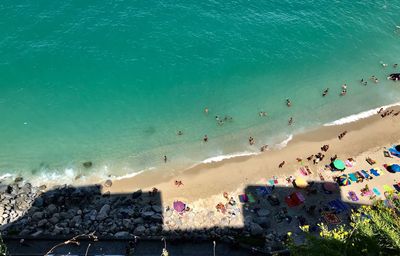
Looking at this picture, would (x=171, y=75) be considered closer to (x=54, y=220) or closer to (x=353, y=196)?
(x=54, y=220)

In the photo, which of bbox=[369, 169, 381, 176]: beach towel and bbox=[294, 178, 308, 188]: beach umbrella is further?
bbox=[369, 169, 381, 176]: beach towel

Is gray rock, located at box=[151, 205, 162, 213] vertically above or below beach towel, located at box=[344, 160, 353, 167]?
below

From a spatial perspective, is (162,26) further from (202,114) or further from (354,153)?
(354,153)

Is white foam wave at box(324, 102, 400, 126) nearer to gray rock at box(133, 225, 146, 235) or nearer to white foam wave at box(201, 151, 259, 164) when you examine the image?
white foam wave at box(201, 151, 259, 164)

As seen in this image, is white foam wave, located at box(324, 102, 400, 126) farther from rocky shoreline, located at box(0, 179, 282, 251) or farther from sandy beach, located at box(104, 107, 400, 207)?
rocky shoreline, located at box(0, 179, 282, 251)

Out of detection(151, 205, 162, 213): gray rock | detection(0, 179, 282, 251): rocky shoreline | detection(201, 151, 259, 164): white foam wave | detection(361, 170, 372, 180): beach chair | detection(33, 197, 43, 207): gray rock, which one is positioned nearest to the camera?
detection(0, 179, 282, 251): rocky shoreline

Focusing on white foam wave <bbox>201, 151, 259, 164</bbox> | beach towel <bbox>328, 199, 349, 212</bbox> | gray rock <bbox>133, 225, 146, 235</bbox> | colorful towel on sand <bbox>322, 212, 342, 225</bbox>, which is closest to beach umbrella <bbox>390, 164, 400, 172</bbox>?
beach towel <bbox>328, 199, 349, 212</bbox>

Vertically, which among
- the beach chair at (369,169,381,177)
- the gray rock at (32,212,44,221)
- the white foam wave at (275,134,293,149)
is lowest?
the gray rock at (32,212,44,221)

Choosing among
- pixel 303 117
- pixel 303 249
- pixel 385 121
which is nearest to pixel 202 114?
pixel 303 117

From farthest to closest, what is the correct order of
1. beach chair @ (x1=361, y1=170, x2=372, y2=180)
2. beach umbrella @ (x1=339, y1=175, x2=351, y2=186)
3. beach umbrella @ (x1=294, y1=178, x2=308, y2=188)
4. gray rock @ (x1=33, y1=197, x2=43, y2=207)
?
beach chair @ (x1=361, y1=170, x2=372, y2=180)
beach umbrella @ (x1=339, y1=175, x2=351, y2=186)
beach umbrella @ (x1=294, y1=178, x2=308, y2=188)
gray rock @ (x1=33, y1=197, x2=43, y2=207)
